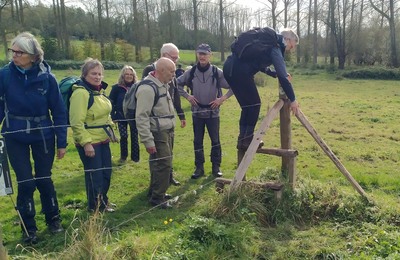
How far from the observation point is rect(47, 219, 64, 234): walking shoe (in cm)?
471

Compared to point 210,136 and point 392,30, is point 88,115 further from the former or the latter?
point 392,30

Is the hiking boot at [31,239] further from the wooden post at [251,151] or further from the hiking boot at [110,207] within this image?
the wooden post at [251,151]

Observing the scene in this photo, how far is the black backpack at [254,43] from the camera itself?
492cm

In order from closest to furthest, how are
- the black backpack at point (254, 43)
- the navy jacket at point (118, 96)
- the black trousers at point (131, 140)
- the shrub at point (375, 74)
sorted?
the black backpack at point (254, 43)
the navy jacket at point (118, 96)
the black trousers at point (131, 140)
the shrub at point (375, 74)

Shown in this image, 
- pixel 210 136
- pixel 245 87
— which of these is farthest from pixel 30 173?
pixel 210 136

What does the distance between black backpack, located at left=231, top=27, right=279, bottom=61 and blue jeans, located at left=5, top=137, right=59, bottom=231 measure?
246 centimetres

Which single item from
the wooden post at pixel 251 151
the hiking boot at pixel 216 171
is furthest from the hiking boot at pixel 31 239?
the hiking boot at pixel 216 171

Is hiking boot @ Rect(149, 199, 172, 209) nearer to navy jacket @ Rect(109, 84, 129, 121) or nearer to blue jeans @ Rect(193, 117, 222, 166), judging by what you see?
blue jeans @ Rect(193, 117, 222, 166)

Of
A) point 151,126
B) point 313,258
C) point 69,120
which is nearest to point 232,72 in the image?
point 151,126

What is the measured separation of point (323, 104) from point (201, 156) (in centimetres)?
1019

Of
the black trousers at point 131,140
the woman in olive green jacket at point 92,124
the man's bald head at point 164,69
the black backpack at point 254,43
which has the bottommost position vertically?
the black trousers at point 131,140

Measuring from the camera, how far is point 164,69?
202 inches

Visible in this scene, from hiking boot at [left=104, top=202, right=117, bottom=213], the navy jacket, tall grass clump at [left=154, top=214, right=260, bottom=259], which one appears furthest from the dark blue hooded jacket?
the navy jacket

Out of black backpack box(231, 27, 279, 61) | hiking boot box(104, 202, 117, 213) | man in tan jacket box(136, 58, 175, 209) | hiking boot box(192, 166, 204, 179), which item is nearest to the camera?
black backpack box(231, 27, 279, 61)
